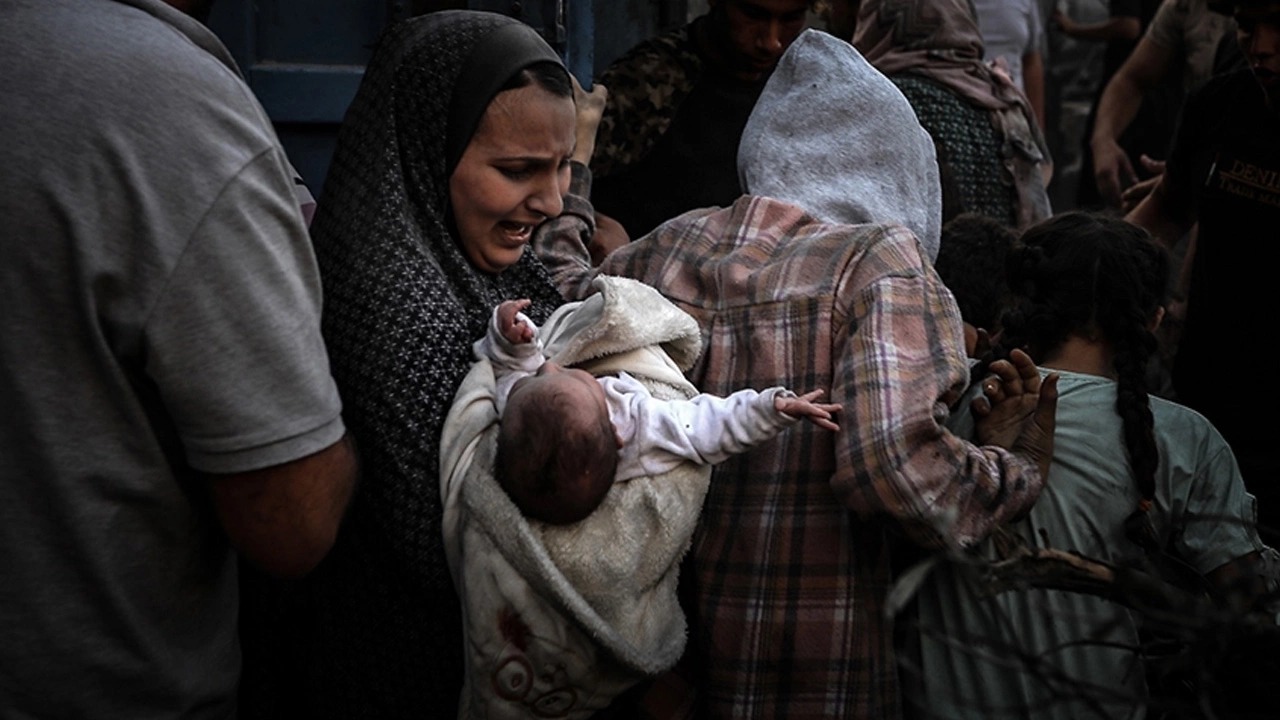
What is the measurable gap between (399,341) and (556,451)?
0.37 metres

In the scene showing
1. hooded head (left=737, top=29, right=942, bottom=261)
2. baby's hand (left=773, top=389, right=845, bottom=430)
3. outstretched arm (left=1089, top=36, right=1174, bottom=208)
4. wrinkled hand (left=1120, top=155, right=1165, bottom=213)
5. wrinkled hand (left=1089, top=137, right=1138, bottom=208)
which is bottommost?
wrinkled hand (left=1089, top=137, right=1138, bottom=208)

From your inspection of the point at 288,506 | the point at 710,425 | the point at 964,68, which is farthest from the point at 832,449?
the point at 964,68

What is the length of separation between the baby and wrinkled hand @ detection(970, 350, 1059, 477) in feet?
1.41

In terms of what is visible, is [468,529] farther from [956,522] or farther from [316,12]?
[316,12]

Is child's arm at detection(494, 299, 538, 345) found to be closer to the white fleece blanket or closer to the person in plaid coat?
the white fleece blanket

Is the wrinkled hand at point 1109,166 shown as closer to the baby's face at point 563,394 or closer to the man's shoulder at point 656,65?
the man's shoulder at point 656,65

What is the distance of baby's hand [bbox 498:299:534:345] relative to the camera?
7.61 ft

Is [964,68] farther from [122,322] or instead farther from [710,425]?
[122,322]

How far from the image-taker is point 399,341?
2.28 meters

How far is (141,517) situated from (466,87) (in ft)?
3.32

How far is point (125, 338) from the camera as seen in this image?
5.82ft

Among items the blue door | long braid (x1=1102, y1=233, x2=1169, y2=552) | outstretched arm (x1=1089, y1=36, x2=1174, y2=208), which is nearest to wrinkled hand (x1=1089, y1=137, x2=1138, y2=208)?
outstretched arm (x1=1089, y1=36, x2=1174, y2=208)

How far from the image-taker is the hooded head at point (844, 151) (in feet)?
8.70

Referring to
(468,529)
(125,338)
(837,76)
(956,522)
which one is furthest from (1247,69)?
(125,338)
